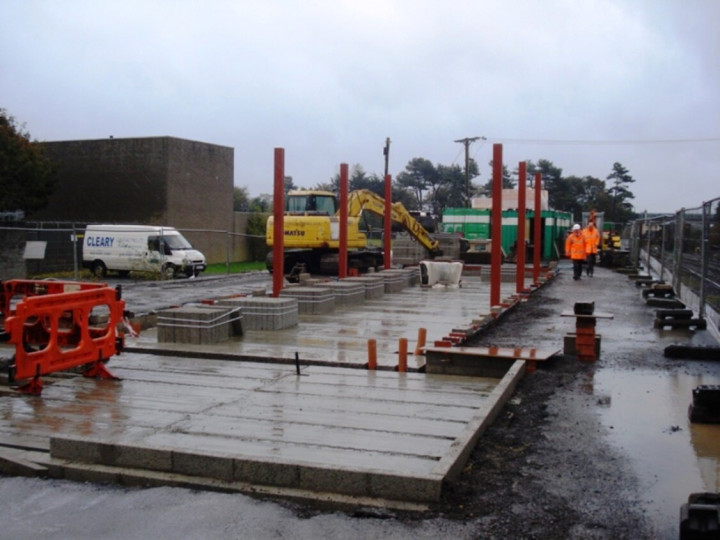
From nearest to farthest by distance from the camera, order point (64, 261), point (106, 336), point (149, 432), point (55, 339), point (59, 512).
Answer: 1. point (59, 512)
2. point (149, 432)
3. point (55, 339)
4. point (106, 336)
5. point (64, 261)

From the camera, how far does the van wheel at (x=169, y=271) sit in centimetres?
2667

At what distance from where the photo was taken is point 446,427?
22.2ft

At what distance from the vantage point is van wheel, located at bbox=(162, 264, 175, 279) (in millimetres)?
26672

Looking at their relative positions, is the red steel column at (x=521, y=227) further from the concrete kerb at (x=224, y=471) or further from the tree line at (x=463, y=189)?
the tree line at (x=463, y=189)

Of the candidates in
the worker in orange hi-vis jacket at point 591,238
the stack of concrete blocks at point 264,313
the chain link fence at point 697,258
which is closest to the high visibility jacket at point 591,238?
the worker in orange hi-vis jacket at point 591,238

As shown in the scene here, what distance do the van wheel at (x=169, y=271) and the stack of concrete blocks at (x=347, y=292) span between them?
37.3ft

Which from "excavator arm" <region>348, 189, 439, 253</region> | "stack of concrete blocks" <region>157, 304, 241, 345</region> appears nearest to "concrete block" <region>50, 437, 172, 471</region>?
"stack of concrete blocks" <region>157, 304, 241, 345</region>

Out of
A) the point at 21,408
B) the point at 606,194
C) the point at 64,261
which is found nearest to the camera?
the point at 21,408

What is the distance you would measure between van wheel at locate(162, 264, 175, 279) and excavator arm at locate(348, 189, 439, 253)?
22.0 feet

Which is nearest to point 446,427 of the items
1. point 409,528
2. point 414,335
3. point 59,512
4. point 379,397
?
point 379,397

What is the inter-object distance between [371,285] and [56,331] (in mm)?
10824

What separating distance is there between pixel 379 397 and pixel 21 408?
3629mm

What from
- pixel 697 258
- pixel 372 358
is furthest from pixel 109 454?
pixel 697 258

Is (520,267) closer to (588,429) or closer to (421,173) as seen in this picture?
(588,429)
